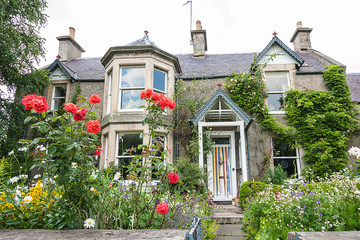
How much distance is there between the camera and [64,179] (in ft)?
7.66

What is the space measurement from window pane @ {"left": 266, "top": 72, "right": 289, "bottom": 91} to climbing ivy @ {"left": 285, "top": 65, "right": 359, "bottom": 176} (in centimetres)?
65

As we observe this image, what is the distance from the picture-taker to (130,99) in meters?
9.05

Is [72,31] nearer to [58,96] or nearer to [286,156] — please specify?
[58,96]

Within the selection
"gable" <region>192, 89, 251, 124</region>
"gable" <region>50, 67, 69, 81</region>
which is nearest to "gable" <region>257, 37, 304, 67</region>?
"gable" <region>192, 89, 251, 124</region>

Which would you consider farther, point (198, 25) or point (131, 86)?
point (198, 25)

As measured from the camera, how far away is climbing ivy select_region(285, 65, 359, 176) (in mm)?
8383

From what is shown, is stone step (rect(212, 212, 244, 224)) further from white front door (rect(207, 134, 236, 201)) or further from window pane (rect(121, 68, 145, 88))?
window pane (rect(121, 68, 145, 88))

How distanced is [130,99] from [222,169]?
475cm

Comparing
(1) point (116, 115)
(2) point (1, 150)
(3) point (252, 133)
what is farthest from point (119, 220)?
(2) point (1, 150)

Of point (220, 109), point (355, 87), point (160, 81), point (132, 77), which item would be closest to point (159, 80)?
point (160, 81)

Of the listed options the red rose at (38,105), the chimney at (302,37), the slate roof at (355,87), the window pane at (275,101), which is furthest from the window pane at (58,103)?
the slate roof at (355,87)

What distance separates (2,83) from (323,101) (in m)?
13.7

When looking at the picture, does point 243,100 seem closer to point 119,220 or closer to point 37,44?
point 119,220

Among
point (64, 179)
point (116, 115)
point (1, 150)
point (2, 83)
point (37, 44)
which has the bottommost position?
point (64, 179)
